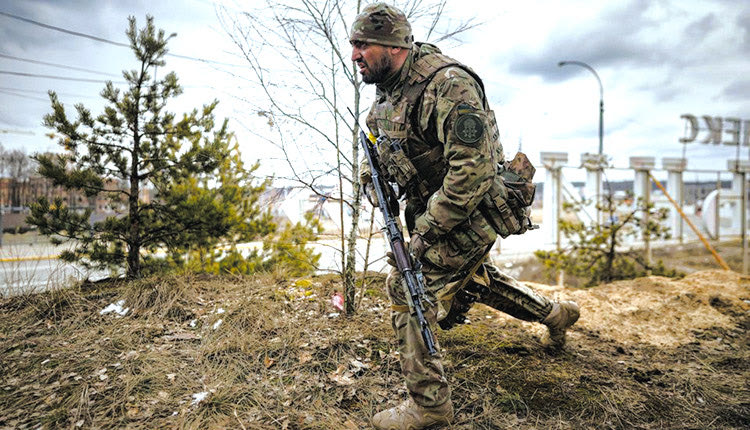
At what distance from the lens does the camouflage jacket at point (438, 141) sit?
208 cm

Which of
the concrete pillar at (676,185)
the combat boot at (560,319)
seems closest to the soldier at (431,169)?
the combat boot at (560,319)

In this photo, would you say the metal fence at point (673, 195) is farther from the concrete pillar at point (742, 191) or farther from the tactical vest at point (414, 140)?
the tactical vest at point (414, 140)

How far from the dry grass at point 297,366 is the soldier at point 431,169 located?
1.35ft

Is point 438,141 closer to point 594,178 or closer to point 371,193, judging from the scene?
point 371,193

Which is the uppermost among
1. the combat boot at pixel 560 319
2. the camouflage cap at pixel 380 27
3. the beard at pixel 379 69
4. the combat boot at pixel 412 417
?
the camouflage cap at pixel 380 27

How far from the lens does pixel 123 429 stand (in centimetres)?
219

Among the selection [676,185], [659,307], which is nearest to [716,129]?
[676,185]

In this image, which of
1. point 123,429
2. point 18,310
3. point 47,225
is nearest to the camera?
point 123,429

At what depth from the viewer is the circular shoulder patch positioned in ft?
6.77

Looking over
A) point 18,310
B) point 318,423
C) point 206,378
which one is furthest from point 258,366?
point 18,310

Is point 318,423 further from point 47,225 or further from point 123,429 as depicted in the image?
point 47,225

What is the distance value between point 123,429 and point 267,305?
1.52 m

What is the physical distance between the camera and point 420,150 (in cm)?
239

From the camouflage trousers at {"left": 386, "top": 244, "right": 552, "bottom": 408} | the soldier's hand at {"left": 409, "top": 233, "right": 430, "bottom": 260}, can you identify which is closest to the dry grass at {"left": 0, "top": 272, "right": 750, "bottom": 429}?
the camouflage trousers at {"left": 386, "top": 244, "right": 552, "bottom": 408}
